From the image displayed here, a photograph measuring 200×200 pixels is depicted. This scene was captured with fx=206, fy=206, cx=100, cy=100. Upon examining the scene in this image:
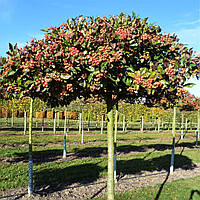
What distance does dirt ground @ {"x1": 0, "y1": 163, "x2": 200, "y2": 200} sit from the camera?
6048mm

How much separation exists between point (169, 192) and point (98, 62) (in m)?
5.55

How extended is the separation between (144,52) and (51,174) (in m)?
6.57

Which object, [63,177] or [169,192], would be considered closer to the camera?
[169,192]

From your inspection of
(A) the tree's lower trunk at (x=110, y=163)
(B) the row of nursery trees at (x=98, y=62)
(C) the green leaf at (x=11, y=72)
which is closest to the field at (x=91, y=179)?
(A) the tree's lower trunk at (x=110, y=163)

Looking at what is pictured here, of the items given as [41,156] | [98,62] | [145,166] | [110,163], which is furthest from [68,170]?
[98,62]

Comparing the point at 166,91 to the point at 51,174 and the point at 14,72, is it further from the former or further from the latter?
the point at 51,174

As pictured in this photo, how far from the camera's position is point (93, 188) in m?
6.86

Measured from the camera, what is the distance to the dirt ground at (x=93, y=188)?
605 centimetres

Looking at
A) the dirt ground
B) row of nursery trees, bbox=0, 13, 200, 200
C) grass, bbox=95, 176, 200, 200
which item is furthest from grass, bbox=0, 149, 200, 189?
row of nursery trees, bbox=0, 13, 200, 200

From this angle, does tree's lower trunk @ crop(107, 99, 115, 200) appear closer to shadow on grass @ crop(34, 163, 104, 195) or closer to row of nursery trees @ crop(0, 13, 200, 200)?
row of nursery trees @ crop(0, 13, 200, 200)

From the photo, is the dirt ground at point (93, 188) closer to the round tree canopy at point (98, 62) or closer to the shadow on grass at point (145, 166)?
the shadow on grass at point (145, 166)

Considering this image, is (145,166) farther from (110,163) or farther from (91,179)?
(110,163)

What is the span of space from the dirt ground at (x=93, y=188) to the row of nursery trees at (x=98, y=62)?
3817 millimetres

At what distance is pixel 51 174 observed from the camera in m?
8.15
